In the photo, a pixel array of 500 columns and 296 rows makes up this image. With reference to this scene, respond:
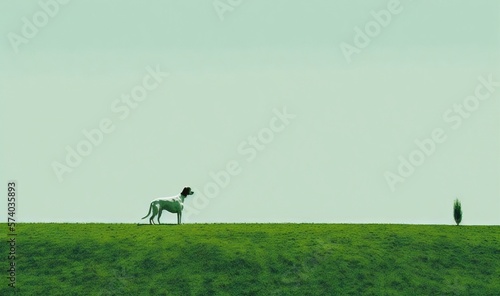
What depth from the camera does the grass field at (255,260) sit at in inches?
1588

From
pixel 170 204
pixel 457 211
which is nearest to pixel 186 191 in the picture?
pixel 170 204

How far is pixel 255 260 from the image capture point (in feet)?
139

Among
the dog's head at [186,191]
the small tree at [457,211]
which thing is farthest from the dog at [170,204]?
the small tree at [457,211]

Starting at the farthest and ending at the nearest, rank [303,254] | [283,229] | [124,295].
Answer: [283,229]
[303,254]
[124,295]

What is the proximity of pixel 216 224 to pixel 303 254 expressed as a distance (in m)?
7.66

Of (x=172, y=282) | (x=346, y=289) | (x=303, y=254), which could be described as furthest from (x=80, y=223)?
(x=346, y=289)

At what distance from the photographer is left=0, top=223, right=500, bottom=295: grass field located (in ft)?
132

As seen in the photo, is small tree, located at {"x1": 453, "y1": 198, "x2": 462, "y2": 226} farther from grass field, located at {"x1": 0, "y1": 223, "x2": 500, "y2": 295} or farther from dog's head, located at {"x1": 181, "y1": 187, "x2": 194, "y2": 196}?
dog's head, located at {"x1": 181, "y1": 187, "x2": 194, "y2": 196}

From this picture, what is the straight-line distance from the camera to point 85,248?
44500 millimetres

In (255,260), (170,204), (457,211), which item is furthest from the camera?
(457,211)

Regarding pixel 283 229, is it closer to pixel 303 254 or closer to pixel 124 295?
pixel 303 254

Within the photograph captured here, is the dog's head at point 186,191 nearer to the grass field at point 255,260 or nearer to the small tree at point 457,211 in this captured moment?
the grass field at point 255,260

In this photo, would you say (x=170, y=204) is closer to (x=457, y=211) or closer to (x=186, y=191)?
(x=186, y=191)

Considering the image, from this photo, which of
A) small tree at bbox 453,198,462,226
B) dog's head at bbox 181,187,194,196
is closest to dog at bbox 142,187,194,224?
dog's head at bbox 181,187,194,196
